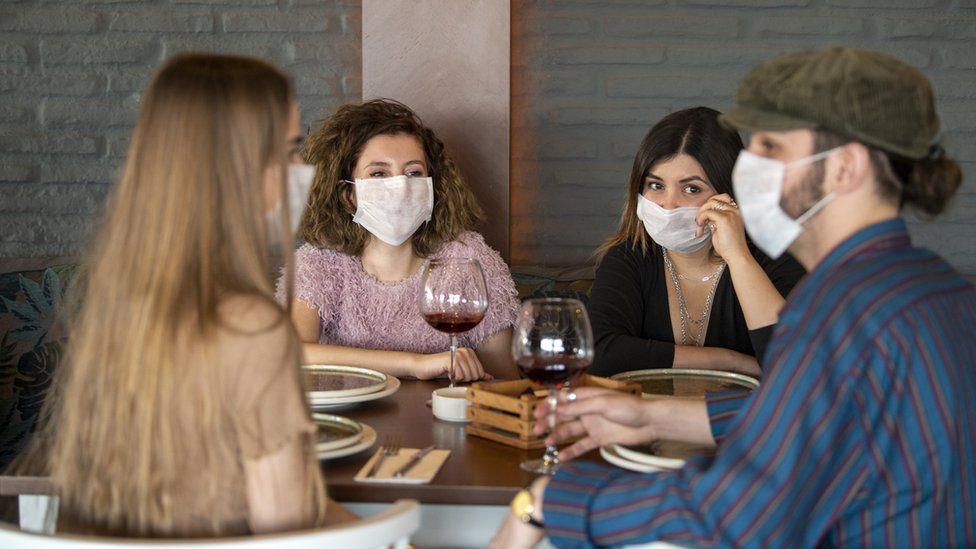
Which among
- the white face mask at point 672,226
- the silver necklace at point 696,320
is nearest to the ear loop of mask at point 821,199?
the white face mask at point 672,226

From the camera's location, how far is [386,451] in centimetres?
168

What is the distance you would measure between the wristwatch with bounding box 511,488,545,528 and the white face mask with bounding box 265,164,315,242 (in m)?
0.44

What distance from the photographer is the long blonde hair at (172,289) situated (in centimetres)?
124

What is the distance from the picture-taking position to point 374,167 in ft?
9.18

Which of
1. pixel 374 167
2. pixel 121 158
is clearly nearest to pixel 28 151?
pixel 121 158

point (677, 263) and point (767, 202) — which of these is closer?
point (767, 202)

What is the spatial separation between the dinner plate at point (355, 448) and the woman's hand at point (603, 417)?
265mm

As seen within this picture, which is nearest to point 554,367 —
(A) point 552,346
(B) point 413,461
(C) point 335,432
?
(A) point 552,346

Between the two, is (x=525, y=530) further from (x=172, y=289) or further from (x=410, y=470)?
(x=172, y=289)

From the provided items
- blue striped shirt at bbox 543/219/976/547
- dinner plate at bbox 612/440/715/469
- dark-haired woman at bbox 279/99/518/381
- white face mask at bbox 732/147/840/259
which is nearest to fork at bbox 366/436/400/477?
dinner plate at bbox 612/440/715/469

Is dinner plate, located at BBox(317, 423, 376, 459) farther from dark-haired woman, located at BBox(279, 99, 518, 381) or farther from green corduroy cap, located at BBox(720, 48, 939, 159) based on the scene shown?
dark-haired woman, located at BBox(279, 99, 518, 381)

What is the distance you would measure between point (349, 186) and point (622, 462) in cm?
149

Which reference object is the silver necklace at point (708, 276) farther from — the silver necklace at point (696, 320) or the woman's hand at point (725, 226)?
the woman's hand at point (725, 226)

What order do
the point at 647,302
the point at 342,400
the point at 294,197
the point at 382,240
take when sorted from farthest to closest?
the point at 382,240 < the point at 647,302 < the point at 342,400 < the point at 294,197
